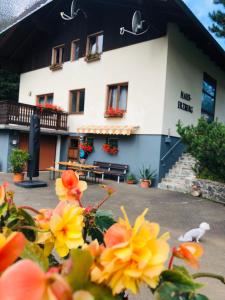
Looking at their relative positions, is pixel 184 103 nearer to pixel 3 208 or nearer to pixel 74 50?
pixel 74 50

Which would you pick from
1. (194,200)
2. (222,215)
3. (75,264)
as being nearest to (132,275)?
(75,264)

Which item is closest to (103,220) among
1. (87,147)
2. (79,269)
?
(79,269)

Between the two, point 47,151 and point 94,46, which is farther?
point 47,151

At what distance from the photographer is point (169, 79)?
12828mm

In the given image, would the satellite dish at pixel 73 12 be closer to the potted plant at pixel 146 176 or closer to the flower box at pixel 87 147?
the flower box at pixel 87 147

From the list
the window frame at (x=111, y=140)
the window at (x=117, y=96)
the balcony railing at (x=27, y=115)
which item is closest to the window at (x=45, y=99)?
the balcony railing at (x=27, y=115)

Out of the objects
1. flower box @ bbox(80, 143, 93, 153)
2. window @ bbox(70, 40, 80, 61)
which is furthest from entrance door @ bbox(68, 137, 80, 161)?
window @ bbox(70, 40, 80, 61)

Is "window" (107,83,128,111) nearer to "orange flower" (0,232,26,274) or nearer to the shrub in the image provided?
the shrub

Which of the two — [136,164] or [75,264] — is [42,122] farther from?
[75,264]

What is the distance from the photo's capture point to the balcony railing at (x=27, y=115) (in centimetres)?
1445

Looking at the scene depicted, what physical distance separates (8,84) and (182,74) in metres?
19.6

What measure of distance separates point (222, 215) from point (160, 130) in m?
5.19

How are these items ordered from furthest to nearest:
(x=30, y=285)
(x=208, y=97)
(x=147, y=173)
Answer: (x=208, y=97) → (x=147, y=173) → (x=30, y=285)

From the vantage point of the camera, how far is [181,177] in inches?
496
